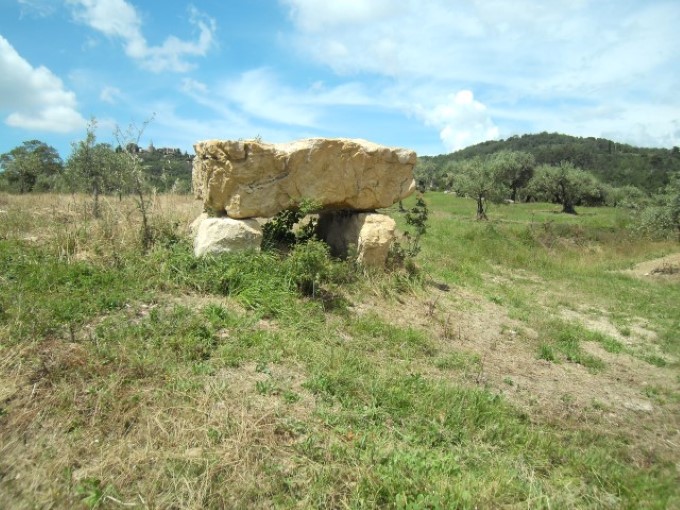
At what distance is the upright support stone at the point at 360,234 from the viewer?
8.86m

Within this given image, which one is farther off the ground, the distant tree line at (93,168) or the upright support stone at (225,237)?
the distant tree line at (93,168)

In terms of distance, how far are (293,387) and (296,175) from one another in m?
4.75

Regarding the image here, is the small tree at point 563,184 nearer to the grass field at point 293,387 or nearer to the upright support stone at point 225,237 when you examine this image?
the grass field at point 293,387

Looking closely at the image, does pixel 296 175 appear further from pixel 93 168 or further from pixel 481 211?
pixel 481 211

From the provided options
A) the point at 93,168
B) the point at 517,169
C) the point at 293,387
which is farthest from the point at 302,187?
the point at 517,169

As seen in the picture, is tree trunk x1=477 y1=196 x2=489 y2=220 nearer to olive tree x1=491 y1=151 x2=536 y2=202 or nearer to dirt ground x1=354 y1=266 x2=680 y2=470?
dirt ground x1=354 y1=266 x2=680 y2=470

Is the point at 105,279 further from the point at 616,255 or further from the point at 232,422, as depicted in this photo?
the point at 616,255

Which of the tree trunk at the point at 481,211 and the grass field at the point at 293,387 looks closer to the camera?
the grass field at the point at 293,387

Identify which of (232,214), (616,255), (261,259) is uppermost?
(232,214)

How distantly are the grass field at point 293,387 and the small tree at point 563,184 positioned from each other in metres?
40.7

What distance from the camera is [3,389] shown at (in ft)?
13.3

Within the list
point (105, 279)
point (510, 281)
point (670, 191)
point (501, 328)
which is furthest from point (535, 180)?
point (105, 279)

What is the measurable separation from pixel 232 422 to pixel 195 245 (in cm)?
456

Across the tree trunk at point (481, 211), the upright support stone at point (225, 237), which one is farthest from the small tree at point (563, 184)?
the upright support stone at point (225, 237)
